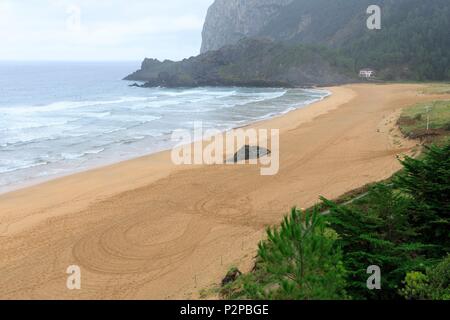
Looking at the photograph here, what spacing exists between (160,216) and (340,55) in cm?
9014

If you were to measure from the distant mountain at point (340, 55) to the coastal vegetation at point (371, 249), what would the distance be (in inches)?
2973

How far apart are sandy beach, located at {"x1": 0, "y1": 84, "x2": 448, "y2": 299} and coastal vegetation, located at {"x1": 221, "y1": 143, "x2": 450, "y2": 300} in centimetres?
335

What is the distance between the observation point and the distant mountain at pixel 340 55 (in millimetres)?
87188

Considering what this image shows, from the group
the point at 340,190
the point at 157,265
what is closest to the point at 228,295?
the point at 157,265

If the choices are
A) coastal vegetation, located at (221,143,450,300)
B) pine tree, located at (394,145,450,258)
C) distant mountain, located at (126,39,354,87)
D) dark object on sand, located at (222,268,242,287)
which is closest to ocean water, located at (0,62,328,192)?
dark object on sand, located at (222,268,242,287)

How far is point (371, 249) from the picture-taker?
934 cm

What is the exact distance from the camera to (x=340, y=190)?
62.7 ft

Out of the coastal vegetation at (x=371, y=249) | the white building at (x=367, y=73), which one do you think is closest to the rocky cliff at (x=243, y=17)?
the white building at (x=367, y=73)

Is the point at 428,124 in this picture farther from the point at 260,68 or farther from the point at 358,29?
the point at 358,29

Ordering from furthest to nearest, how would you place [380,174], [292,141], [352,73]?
[352,73] → [292,141] → [380,174]

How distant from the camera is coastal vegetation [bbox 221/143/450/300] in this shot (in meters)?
7.48

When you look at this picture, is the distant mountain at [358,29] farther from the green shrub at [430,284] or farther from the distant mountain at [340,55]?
the green shrub at [430,284]
